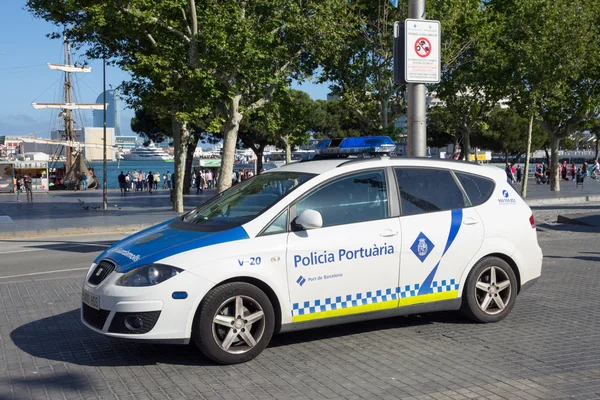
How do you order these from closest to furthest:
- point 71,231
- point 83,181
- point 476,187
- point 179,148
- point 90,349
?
point 90,349 < point 476,187 < point 71,231 < point 179,148 < point 83,181

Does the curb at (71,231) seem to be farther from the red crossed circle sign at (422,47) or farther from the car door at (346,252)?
the car door at (346,252)

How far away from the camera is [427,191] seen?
22.0 ft

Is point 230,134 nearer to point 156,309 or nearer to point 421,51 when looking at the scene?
point 421,51

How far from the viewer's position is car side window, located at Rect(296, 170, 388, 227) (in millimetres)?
6137

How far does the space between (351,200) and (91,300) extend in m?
2.42

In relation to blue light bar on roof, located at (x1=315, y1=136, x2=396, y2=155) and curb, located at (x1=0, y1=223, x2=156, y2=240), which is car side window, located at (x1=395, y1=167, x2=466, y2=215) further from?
curb, located at (x1=0, y1=223, x2=156, y2=240)

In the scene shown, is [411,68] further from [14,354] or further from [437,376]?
[14,354]

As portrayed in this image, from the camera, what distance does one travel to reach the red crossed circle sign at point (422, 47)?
1013 cm

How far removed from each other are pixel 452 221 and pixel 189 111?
1735cm

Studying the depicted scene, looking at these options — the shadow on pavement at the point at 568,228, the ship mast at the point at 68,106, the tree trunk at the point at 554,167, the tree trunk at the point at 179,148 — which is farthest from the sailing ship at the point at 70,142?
the shadow on pavement at the point at 568,228

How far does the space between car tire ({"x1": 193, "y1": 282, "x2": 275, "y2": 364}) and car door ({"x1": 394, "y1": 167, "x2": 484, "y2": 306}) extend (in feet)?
4.69

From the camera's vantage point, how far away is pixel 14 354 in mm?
6102

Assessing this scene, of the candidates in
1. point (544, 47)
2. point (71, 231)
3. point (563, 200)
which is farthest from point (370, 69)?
point (71, 231)

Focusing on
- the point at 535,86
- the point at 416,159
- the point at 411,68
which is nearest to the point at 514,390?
the point at 416,159
